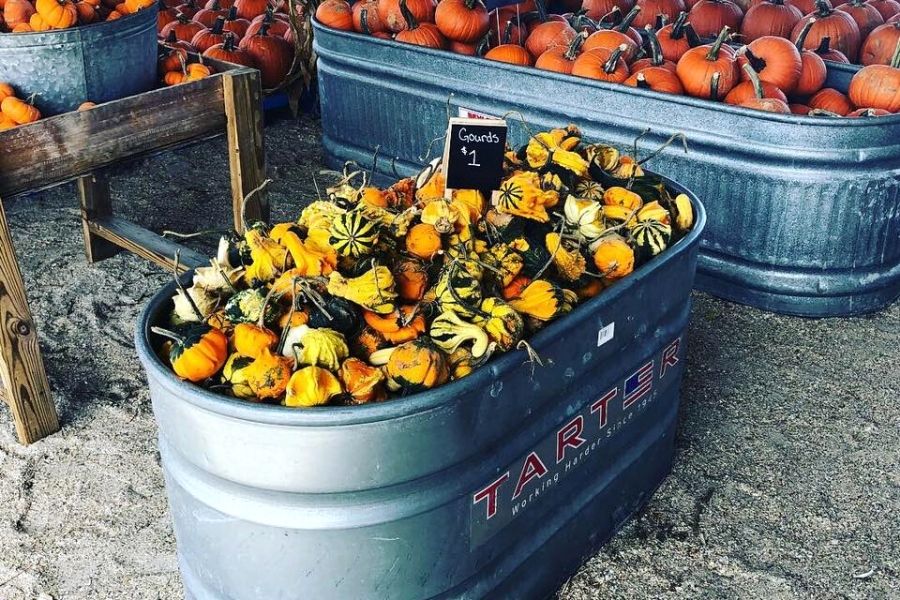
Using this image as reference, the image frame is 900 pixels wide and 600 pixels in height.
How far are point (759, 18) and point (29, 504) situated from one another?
4.42 m

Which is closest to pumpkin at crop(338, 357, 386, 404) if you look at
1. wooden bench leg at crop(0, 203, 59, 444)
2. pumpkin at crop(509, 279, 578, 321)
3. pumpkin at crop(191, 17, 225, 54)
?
pumpkin at crop(509, 279, 578, 321)

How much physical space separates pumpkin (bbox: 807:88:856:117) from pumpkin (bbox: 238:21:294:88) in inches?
141

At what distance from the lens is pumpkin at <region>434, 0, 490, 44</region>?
493 centimetres

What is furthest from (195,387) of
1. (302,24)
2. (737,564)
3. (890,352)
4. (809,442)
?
(302,24)

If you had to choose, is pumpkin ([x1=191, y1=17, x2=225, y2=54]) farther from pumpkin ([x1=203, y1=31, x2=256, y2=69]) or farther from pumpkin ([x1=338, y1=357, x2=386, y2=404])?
pumpkin ([x1=338, y1=357, x2=386, y2=404])

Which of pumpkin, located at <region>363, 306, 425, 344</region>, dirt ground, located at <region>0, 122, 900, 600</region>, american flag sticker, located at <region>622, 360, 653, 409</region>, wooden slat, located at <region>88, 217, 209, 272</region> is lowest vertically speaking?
dirt ground, located at <region>0, 122, 900, 600</region>

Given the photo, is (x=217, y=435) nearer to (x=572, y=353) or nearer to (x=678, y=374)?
(x=572, y=353)

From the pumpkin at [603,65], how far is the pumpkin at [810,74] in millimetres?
816

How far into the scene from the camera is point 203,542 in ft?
6.71

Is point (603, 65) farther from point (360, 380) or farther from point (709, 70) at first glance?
point (360, 380)

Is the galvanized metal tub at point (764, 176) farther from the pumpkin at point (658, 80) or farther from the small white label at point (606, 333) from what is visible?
the small white label at point (606, 333)

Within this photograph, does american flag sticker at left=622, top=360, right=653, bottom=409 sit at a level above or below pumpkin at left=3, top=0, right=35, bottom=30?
below

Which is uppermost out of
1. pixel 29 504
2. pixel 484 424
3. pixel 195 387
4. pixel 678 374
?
pixel 195 387

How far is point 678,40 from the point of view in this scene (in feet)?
15.5
